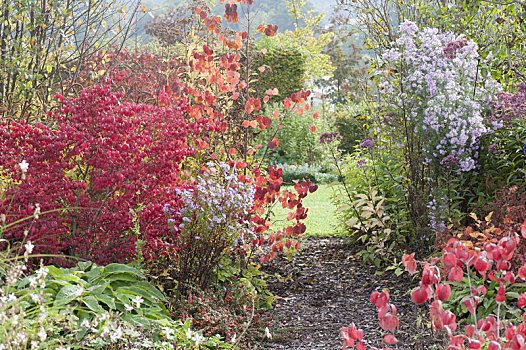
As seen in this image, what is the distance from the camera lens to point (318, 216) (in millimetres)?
7195

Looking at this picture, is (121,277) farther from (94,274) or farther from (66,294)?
(66,294)

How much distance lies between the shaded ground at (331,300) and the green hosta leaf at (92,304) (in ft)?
4.01

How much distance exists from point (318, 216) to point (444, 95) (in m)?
3.42

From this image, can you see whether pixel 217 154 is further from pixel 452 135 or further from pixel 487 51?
pixel 487 51

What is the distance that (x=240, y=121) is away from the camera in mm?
4688

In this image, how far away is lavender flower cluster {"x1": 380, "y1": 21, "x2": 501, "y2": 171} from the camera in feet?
13.1

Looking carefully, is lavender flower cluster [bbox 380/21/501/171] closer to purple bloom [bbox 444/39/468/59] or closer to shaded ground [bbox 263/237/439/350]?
purple bloom [bbox 444/39/468/59]

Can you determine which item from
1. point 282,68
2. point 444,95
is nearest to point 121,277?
point 444,95

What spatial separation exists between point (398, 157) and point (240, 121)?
1.52 m

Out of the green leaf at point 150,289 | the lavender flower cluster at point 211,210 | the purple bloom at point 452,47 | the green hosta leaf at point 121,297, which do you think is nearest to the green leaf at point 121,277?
the green leaf at point 150,289

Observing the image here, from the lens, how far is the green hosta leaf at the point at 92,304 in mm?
2438

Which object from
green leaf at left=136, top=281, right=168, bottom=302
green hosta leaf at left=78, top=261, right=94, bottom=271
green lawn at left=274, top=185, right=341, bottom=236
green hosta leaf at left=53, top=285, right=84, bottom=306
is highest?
green hosta leaf at left=53, top=285, right=84, bottom=306

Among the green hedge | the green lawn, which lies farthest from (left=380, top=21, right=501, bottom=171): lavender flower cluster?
the green hedge

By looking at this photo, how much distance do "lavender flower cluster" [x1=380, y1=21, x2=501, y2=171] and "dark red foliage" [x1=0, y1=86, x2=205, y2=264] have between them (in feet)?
6.59
